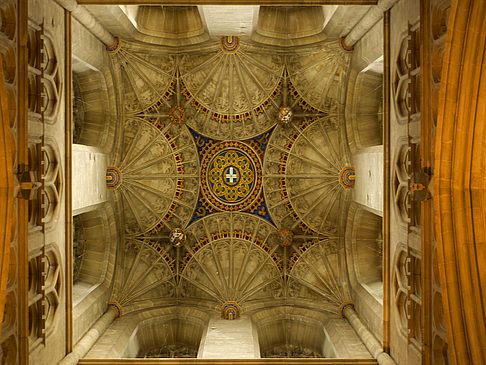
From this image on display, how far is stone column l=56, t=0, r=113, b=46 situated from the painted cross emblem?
17.3 feet

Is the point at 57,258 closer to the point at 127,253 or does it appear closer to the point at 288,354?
the point at 127,253

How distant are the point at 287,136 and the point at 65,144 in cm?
697

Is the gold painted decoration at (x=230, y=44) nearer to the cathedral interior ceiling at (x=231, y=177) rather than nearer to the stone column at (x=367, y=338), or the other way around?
the cathedral interior ceiling at (x=231, y=177)

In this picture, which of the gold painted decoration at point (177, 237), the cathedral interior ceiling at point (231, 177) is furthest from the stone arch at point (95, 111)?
the gold painted decoration at point (177, 237)

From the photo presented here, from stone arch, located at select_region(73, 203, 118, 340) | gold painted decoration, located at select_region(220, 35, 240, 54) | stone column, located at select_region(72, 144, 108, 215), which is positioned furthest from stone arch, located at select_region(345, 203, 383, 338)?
A: stone column, located at select_region(72, 144, 108, 215)

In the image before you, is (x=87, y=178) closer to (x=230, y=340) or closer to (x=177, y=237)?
(x=177, y=237)

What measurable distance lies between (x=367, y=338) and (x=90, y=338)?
667 centimetres

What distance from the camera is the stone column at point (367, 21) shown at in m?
8.17

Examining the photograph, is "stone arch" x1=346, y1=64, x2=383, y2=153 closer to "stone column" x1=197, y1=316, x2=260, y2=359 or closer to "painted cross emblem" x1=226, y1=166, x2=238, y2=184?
"painted cross emblem" x1=226, y1=166, x2=238, y2=184

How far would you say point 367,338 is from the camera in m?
9.73

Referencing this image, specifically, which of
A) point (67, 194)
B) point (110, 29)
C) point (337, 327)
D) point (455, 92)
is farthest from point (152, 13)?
point (337, 327)

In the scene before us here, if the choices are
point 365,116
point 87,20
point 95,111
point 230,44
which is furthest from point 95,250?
point 365,116

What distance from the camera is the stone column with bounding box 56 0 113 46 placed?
8.28 m

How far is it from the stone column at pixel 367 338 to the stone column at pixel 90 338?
652 centimetres
